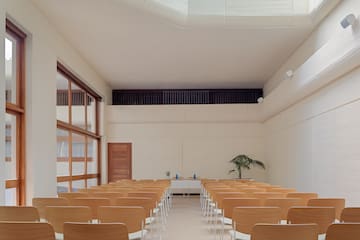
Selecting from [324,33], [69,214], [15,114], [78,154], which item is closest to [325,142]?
[324,33]

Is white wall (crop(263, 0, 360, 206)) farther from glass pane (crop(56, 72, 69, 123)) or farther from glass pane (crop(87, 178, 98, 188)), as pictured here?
glass pane (crop(87, 178, 98, 188))

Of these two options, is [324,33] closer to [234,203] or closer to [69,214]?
[234,203]

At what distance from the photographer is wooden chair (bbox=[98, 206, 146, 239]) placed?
4.43 metres

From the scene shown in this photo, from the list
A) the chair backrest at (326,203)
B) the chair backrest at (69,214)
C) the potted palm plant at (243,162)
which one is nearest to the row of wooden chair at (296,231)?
the chair backrest at (69,214)

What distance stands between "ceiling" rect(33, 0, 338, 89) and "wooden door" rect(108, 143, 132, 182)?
3.24 m

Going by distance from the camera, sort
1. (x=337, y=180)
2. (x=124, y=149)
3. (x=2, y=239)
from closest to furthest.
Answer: (x=2, y=239), (x=337, y=180), (x=124, y=149)

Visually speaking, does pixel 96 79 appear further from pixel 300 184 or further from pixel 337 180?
pixel 337 180

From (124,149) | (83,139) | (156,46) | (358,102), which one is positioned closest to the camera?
(358,102)

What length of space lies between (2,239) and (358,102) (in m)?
6.32

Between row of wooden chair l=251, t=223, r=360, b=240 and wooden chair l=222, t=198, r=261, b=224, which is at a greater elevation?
row of wooden chair l=251, t=223, r=360, b=240

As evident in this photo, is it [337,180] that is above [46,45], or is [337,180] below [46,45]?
below

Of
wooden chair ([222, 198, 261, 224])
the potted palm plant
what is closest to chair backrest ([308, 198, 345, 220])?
wooden chair ([222, 198, 261, 224])

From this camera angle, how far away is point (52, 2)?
7980 mm

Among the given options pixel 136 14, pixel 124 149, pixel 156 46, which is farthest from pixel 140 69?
pixel 136 14
